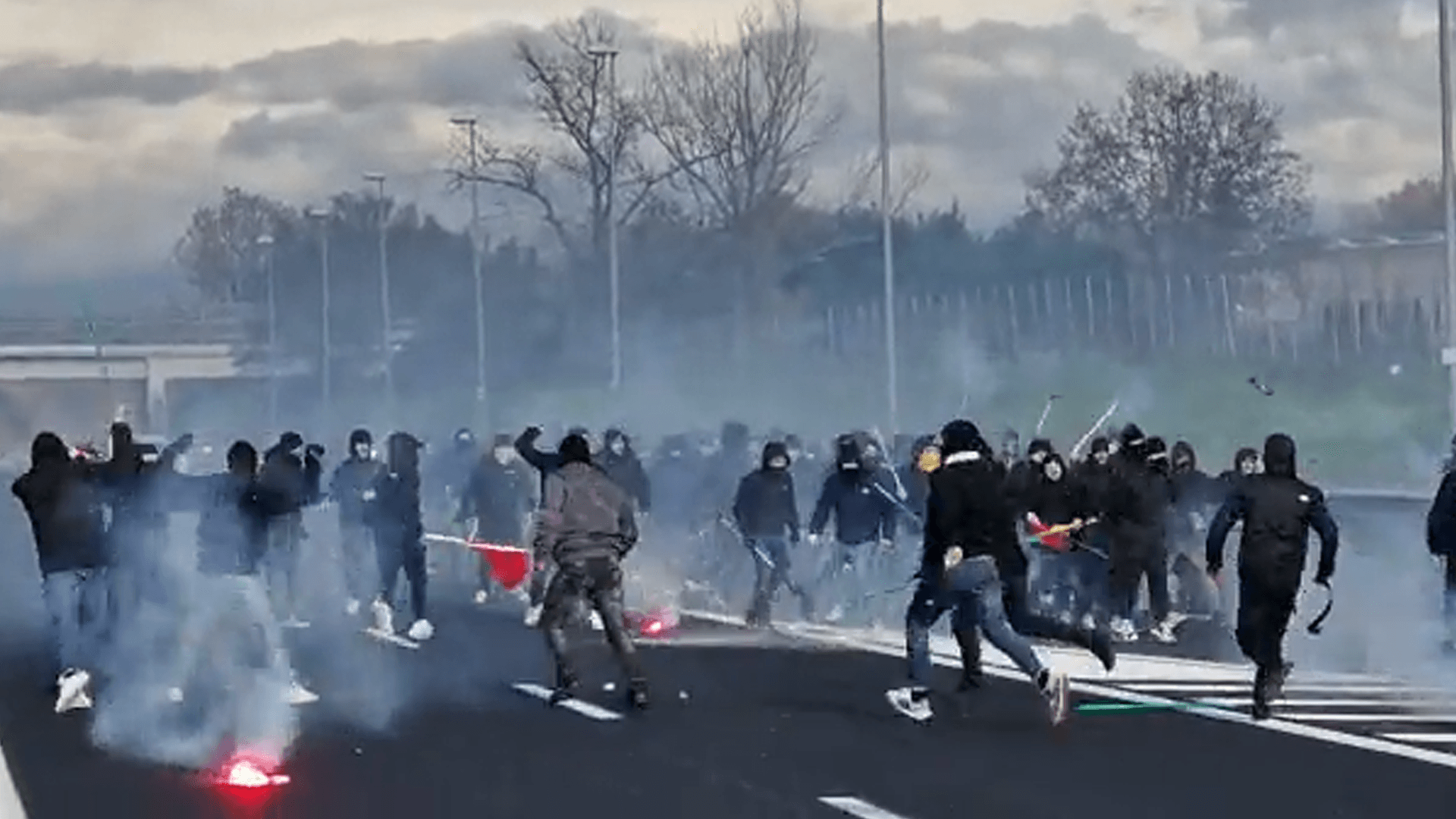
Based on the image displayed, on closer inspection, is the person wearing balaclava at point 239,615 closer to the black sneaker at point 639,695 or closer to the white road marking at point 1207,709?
the black sneaker at point 639,695

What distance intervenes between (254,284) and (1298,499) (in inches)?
3070

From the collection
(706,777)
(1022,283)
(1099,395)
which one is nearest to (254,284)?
(1022,283)

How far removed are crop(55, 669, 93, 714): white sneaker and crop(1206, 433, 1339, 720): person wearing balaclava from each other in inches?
293

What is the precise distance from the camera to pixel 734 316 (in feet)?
222

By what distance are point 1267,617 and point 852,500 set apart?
887 cm

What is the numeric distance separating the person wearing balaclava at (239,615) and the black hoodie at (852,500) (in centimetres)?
770

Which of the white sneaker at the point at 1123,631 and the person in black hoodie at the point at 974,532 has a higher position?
the person in black hoodie at the point at 974,532

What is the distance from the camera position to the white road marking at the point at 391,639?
957 inches

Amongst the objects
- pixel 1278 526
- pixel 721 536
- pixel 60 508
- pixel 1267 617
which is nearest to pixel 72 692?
pixel 60 508

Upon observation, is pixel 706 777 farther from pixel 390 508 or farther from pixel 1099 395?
pixel 1099 395

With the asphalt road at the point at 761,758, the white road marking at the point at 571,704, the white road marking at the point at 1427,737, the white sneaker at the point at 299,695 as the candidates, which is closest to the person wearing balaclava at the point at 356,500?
the asphalt road at the point at 761,758

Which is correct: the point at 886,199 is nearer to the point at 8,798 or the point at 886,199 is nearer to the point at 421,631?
the point at 421,631

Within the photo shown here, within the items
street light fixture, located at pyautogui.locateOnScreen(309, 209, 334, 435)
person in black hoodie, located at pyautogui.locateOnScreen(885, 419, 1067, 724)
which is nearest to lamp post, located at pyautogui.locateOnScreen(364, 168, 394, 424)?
street light fixture, located at pyautogui.locateOnScreen(309, 209, 334, 435)

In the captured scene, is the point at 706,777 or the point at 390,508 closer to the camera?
the point at 706,777
